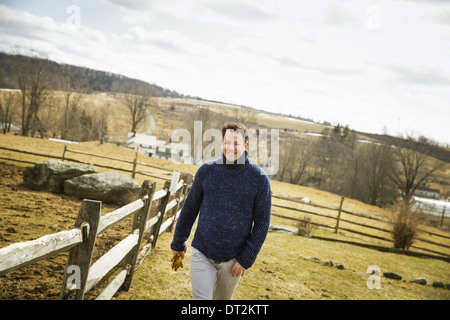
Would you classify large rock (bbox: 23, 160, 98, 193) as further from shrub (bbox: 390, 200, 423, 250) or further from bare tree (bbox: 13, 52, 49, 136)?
bare tree (bbox: 13, 52, 49, 136)

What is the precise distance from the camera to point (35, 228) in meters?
5.79

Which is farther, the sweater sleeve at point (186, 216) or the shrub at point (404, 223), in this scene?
the shrub at point (404, 223)

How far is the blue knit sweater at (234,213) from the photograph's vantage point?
253 centimetres

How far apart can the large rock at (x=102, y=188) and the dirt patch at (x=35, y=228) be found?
302mm

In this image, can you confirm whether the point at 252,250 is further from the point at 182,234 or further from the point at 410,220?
the point at 410,220

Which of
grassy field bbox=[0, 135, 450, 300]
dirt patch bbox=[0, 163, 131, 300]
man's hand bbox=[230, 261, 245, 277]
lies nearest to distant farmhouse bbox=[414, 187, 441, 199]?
grassy field bbox=[0, 135, 450, 300]

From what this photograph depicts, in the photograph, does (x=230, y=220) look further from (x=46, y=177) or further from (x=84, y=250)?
(x=46, y=177)

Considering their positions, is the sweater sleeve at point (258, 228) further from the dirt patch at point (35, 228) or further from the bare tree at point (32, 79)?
the bare tree at point (32, 79)

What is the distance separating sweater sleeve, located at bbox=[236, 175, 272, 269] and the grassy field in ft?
7.18

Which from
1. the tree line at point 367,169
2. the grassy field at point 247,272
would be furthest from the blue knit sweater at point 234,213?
the tree line at point 367,169

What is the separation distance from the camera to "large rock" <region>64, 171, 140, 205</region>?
9609mm

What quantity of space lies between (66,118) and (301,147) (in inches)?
1476

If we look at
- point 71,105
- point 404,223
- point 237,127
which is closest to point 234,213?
point 237,127

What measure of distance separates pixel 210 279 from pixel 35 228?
183 inches
